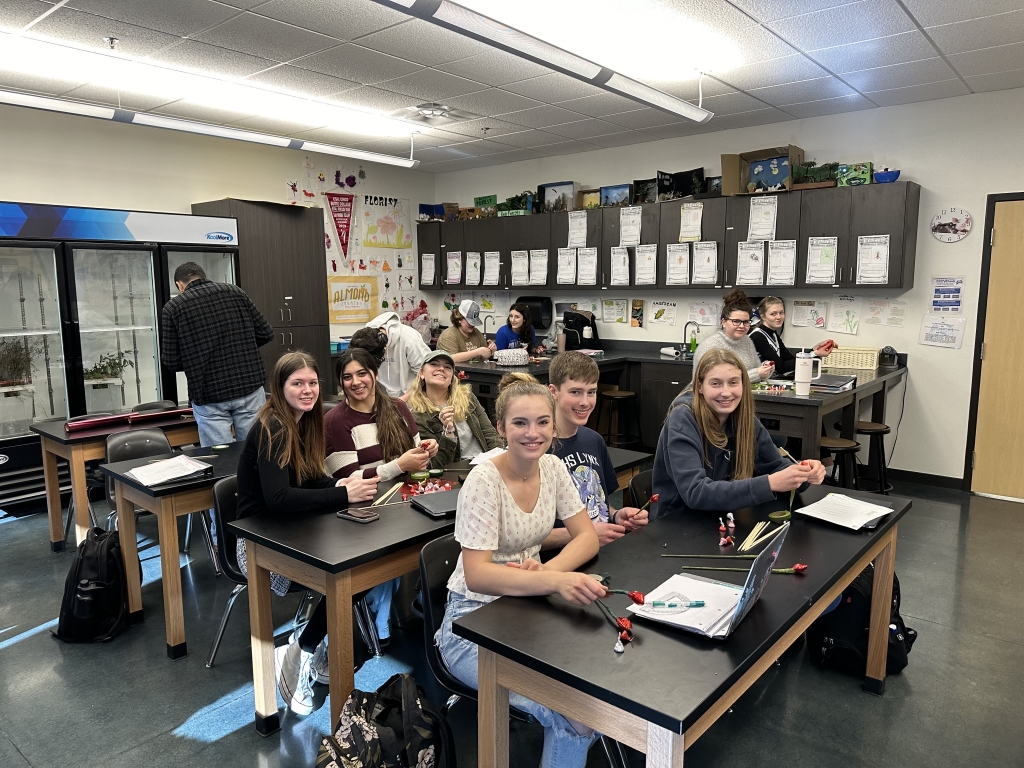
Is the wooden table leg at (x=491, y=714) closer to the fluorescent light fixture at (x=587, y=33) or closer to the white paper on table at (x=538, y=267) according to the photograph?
the fluorescent light fixture at (x=587, y=33)

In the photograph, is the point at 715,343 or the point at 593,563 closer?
the point at 593,563

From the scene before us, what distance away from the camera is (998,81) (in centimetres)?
441

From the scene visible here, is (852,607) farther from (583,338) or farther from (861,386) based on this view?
(583,338)

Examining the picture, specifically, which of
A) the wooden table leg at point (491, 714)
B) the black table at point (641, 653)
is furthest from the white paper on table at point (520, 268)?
the wooden table leg at point (491, 714)

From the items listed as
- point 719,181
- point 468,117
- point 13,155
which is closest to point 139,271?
point 13,155

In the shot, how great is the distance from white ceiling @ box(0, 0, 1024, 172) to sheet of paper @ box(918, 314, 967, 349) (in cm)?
151

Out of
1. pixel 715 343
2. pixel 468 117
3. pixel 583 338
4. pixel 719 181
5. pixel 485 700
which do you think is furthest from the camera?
pixel 583 338

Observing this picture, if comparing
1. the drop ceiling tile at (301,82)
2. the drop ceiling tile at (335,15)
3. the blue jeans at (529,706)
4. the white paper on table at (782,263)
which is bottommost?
the blue jeans at (529,706)

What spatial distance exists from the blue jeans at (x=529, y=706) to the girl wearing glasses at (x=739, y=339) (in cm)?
259

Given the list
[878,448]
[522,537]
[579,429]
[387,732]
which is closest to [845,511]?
[579,429]

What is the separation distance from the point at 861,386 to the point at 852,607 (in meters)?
2.29

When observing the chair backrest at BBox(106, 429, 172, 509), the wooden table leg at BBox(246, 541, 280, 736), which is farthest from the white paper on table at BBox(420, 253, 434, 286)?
the wooden table leg at BBox(246, 541, 280, 736)

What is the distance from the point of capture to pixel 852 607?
2.53 meters

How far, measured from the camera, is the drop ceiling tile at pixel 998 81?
427 cm
